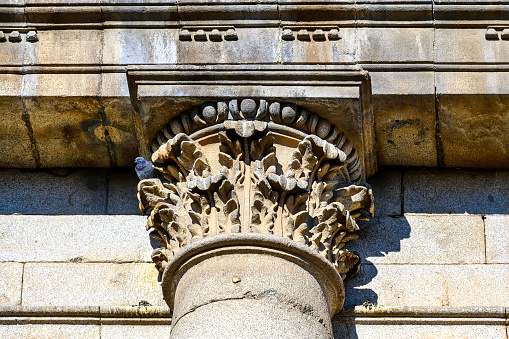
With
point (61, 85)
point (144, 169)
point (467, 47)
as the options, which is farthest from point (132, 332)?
point (467, 47)

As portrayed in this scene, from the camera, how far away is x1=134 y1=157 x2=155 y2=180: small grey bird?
8.54 m

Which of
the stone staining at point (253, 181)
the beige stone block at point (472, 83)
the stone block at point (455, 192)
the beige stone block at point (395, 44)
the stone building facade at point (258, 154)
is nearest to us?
the stone staining at point (253, 181)

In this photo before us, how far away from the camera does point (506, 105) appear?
8328mm

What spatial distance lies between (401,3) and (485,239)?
1999mm

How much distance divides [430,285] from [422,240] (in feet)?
1.40

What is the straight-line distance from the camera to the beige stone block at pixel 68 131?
8461 millimetres

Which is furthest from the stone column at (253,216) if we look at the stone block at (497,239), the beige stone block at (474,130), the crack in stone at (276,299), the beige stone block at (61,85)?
the stone block at (497,239)

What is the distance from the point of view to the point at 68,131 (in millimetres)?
8727

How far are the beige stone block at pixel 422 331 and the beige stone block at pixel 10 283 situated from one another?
2.51 metres

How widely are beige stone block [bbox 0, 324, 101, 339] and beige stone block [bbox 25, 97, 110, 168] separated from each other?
1492 millimetres

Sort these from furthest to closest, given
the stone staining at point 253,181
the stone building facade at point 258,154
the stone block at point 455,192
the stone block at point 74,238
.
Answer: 1. the stone block at point 455,192
2. the stone block at point 74,238
3. the stone building facade at point 258,154
4. the stone staining at point 253,181

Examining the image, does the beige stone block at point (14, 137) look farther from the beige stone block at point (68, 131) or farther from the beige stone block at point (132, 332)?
the beige stone block at point (132, 332)

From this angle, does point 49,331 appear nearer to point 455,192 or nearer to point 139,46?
point 139,46

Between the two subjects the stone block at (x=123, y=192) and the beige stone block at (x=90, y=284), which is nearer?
the beige stone block at (x=90, y=284)
